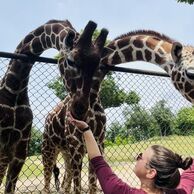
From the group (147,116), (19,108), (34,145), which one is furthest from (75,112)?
(34,145)

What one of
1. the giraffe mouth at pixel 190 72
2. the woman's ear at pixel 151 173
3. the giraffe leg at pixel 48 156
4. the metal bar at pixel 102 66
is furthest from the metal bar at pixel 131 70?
the woman's ear at pixel 151 173

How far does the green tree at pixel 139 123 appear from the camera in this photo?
799 cm

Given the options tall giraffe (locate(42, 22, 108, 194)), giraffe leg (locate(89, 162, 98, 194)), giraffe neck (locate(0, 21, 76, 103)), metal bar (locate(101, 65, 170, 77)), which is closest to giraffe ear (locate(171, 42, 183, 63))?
metal bar (locate(101, 65, 170, 77))

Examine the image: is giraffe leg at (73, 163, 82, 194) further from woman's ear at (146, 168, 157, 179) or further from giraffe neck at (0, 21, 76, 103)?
woman's ear at (146, 168, 157, 179)

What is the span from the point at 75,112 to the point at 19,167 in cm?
108

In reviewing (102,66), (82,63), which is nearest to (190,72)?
(102,66)

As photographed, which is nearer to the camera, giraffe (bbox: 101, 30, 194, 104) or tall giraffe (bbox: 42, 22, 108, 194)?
tall giraffe (bbox: 42, 22, 108, 194)

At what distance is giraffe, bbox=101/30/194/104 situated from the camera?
4770 mm

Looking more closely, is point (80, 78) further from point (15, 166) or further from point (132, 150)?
point (132, 150)

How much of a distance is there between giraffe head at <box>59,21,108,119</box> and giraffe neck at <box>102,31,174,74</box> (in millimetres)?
980

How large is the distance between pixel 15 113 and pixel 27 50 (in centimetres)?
65

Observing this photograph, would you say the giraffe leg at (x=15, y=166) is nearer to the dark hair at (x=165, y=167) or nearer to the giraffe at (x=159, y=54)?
the giraffe at (x=159, y=54)

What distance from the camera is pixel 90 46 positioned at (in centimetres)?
393

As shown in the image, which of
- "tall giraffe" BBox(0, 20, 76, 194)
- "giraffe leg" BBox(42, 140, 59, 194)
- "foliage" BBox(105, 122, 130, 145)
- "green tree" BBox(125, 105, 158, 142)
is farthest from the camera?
"green tree" BBox(125, 105, 158, 142)
